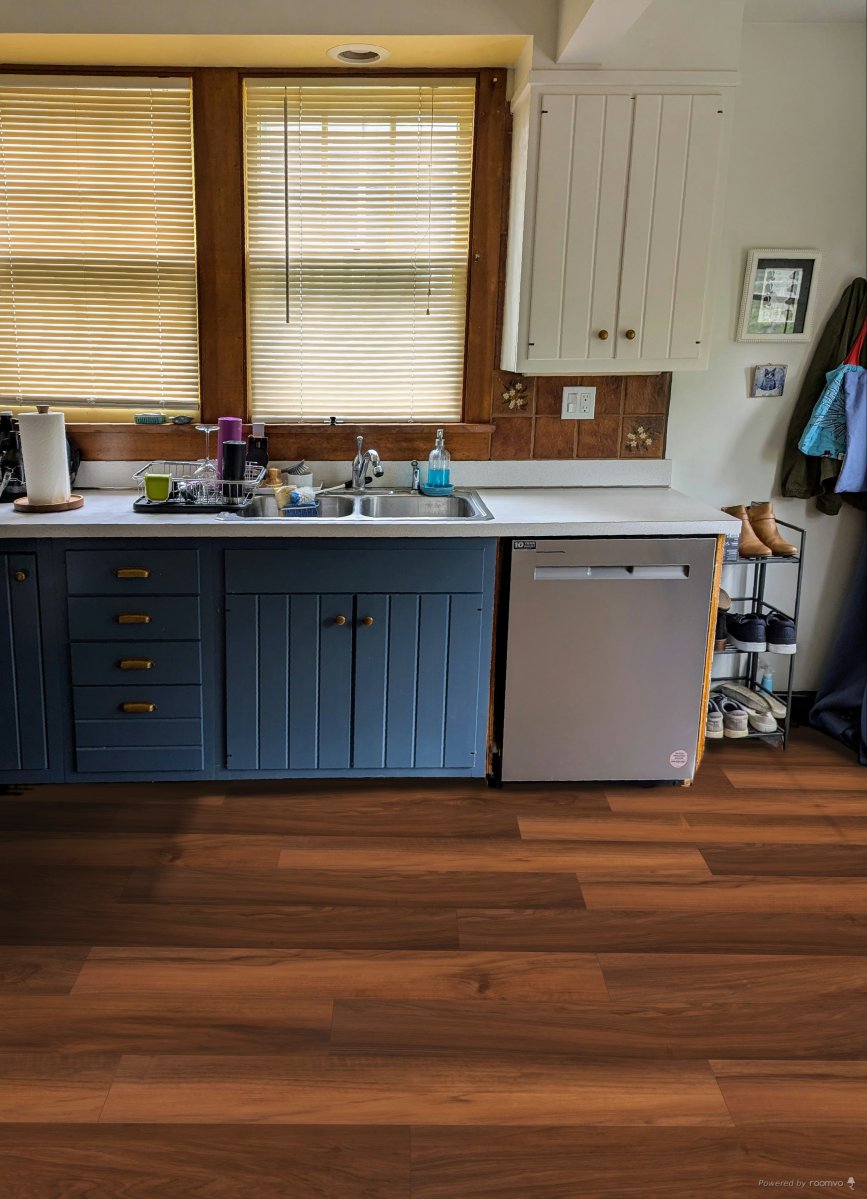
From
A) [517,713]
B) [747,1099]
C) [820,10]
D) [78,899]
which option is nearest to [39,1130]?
[78,899]

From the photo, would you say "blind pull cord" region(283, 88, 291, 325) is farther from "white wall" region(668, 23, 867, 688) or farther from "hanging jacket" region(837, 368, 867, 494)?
"hanging jacket" region(837, 368, 867, 494)

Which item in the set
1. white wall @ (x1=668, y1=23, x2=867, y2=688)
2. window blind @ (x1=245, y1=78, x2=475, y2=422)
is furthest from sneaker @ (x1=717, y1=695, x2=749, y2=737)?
window blind @ (x1=245, y1=78, x2=475, y2=422)

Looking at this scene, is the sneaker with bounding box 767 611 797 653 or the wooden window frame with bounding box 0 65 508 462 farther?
the sneaker with bounding box 767 611 797 653

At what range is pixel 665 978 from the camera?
2.24 metres

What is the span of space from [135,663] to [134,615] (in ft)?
0.50

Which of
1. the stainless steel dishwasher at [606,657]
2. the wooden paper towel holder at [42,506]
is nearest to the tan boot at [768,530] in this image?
the stainless steel dishwasher at [606,657]

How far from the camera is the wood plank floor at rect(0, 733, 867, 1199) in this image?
1.74m

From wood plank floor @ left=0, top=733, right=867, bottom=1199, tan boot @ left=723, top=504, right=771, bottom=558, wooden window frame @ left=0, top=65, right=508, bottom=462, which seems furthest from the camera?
tan boot @ left=723, top=504, right=771, bottom=558

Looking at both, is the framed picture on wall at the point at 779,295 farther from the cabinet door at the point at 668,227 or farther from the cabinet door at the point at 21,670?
the cabinet door at the point at 21,670

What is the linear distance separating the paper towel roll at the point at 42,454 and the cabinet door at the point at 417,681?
1016 mm

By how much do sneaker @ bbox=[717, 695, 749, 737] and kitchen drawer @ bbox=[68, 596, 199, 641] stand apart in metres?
1.88

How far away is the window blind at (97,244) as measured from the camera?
325cm

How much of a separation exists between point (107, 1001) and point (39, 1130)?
0.36 m

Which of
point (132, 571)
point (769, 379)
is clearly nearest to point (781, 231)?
point (769, 379)
